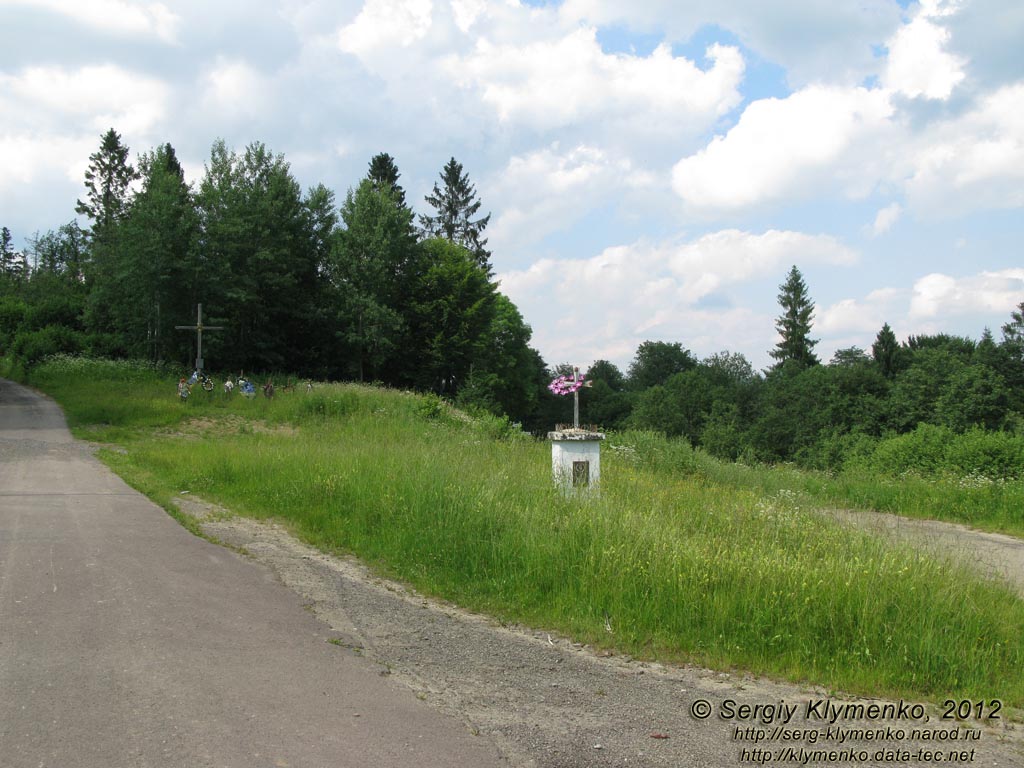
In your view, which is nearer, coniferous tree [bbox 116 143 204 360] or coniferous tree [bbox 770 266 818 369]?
coniferous tree [bbox 116 143 204 360]

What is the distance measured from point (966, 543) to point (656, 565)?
6.07 metres

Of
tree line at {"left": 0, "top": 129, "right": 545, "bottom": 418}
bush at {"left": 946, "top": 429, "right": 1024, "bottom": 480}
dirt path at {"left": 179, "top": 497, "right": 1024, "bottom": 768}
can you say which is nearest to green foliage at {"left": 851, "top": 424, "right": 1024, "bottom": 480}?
bush at {"left": 946, "top": 429, "right": 1024, "bottom": 480}

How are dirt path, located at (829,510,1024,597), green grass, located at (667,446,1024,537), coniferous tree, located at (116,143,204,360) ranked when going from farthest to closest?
coniferous tree, located at (116,143,204,360) < green grass, located at (667,446,1024,537) < dirt path, located at (829,510,1024,597)

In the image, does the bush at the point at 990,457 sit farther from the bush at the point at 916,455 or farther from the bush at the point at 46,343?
the bush at the point at 46,343

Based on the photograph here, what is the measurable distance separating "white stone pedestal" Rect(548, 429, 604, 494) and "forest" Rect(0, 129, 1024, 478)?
14.6 metres

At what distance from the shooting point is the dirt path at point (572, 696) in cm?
416

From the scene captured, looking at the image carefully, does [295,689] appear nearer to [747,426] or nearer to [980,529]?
[980,529]

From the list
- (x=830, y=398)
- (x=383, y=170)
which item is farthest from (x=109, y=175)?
(x=830, y=398)

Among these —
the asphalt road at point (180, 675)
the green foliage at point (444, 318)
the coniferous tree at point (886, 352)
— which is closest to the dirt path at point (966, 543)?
the asphalt road at point (180, 675)

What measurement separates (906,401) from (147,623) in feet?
192

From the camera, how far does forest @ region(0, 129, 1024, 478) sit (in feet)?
130

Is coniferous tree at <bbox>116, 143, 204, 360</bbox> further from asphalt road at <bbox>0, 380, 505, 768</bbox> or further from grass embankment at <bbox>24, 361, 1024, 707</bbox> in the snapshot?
asphalt road at <bbox>0, 380, 505, 768</bbox>

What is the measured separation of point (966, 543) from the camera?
404 inches

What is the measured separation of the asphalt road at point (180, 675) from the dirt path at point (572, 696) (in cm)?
24
